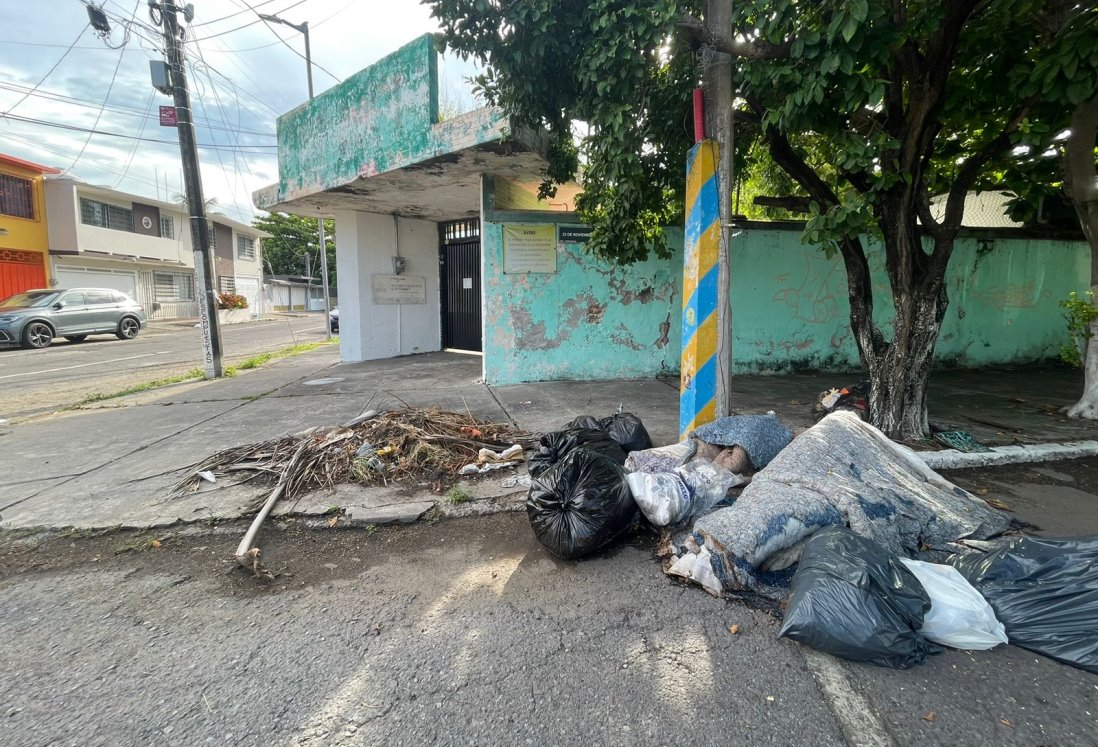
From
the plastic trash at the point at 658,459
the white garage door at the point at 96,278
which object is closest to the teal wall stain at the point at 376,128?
the plastic trash at the point at 658,459

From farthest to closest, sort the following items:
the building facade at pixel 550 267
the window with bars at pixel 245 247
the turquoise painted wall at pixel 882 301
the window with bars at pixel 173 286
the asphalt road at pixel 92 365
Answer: the window with bars at pixel 245 247
the window with bars at pixel 173 286
the turquoise painted wall at pixel 882 301
the asphalt road at pixel 92 365
the building facade at pixel 550 267

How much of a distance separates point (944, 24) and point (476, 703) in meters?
5.41

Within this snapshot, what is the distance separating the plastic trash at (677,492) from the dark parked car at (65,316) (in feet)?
56.0

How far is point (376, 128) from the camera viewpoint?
22.4 feet

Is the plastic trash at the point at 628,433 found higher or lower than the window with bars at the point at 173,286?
lower

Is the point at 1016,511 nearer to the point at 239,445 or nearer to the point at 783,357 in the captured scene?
the point at 783,357

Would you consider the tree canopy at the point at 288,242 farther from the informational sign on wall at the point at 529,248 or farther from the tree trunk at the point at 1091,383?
the tree trunk at the point at 1091,383

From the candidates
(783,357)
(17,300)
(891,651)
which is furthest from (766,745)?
(17,300)

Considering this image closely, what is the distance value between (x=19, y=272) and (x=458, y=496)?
26.1 m

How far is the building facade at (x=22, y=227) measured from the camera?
62.6 ft

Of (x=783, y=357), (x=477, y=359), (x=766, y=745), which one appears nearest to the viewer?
(x=766, y=745)

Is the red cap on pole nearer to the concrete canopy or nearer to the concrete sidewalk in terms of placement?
the concrete canopy

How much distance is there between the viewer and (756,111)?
472 centimetres

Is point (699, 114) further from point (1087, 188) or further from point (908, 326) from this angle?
point (1087, 188)
